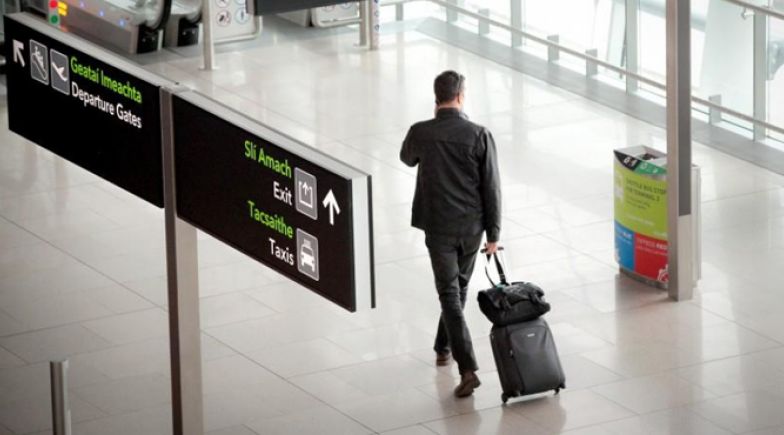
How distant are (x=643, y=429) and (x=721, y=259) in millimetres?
2780

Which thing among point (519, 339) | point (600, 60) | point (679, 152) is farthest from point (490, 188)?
point (600, 60)

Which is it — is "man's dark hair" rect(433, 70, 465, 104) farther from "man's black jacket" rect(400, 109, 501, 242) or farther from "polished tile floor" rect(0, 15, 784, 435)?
"polished tile floor" rect(0, 15, 784, 435)

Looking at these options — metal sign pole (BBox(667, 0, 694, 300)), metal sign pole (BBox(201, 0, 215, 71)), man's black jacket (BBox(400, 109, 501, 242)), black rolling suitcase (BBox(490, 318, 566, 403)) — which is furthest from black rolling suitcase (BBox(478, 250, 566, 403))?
metal sign pole (BBox(201, 0, 215, 71))

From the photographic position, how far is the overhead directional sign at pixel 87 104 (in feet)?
22.9

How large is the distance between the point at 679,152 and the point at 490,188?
6.19ft

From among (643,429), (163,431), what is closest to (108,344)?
(163,431)

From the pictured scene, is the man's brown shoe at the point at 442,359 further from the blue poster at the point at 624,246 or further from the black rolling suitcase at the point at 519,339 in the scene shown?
the blue poster at the point at 624,246

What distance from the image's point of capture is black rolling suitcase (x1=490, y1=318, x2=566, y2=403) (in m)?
8.88

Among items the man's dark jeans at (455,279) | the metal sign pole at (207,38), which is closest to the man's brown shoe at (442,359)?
the man's dark jeans at (455,279)

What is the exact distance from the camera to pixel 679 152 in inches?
404

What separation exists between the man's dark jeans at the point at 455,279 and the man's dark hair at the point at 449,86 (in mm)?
704

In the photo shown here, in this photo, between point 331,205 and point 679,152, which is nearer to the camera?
point 331,205

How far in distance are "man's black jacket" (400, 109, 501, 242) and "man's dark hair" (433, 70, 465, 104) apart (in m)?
0.07

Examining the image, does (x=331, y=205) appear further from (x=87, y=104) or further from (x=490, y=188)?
(x=490, y=188)
